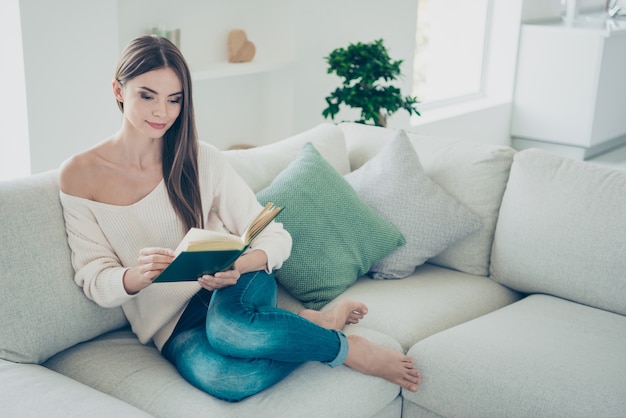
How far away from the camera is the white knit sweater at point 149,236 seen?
1882 millimetres

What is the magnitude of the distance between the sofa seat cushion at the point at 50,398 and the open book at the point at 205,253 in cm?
28

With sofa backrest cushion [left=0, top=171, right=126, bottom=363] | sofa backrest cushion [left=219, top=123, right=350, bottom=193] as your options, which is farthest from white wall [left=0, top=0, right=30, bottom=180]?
sofa backrest cushion [left=0, top=171, right=126, bottom=363]

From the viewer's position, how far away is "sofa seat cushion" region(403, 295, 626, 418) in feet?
5.99

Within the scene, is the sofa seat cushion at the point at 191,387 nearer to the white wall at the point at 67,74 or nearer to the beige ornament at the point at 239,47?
the white wall at the point at 67,74

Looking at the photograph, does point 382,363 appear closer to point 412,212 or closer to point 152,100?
point 412,212

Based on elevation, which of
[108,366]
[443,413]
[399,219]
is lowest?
[443,413]

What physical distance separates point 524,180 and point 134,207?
48.9 inches

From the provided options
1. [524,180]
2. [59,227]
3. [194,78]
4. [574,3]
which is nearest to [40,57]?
[194,78]

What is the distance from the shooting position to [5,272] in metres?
1.79

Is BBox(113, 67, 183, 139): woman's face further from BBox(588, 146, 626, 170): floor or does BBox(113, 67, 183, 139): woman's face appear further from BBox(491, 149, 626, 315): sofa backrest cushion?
BBox(588, 146, 626, 170): floor

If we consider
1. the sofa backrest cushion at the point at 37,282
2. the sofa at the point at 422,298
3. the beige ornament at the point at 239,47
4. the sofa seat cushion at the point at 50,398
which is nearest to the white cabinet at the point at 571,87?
the beige ornament at the point at 239,47

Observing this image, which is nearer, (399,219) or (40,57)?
(399,219)

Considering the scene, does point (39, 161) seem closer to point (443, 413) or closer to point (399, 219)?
point (399, 219)

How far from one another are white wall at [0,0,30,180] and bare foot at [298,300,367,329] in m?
1.36
